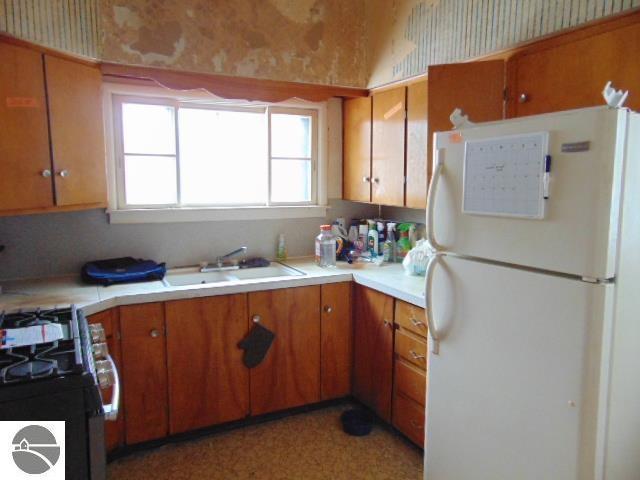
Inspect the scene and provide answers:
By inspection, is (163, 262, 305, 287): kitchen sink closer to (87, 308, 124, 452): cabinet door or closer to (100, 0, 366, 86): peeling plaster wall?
(87, 308, 124, 452): cabinet door

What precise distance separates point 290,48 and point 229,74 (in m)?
0.43

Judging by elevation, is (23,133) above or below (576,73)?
below

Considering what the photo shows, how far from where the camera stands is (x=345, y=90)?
3.18 meters

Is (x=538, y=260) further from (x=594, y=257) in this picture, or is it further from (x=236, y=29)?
(x=236, y=29)

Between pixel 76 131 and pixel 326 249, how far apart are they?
1.58 m

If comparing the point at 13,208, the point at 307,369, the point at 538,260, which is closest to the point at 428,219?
the point at 538,260

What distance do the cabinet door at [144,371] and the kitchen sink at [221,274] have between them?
1.47 ft

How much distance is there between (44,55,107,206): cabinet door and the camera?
2287 millimetres

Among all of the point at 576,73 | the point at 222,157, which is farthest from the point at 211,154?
the point at 576,73

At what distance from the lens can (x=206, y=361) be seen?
2.58 m

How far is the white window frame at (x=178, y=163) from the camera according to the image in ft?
9.12

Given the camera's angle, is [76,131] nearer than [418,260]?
Yes

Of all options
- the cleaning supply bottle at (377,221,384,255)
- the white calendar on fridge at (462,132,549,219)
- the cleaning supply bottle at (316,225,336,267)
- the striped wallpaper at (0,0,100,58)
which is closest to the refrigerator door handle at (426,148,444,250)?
the white calendar on fridge at (462,132,549,219)

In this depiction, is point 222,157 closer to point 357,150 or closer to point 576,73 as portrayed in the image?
point 357,150
